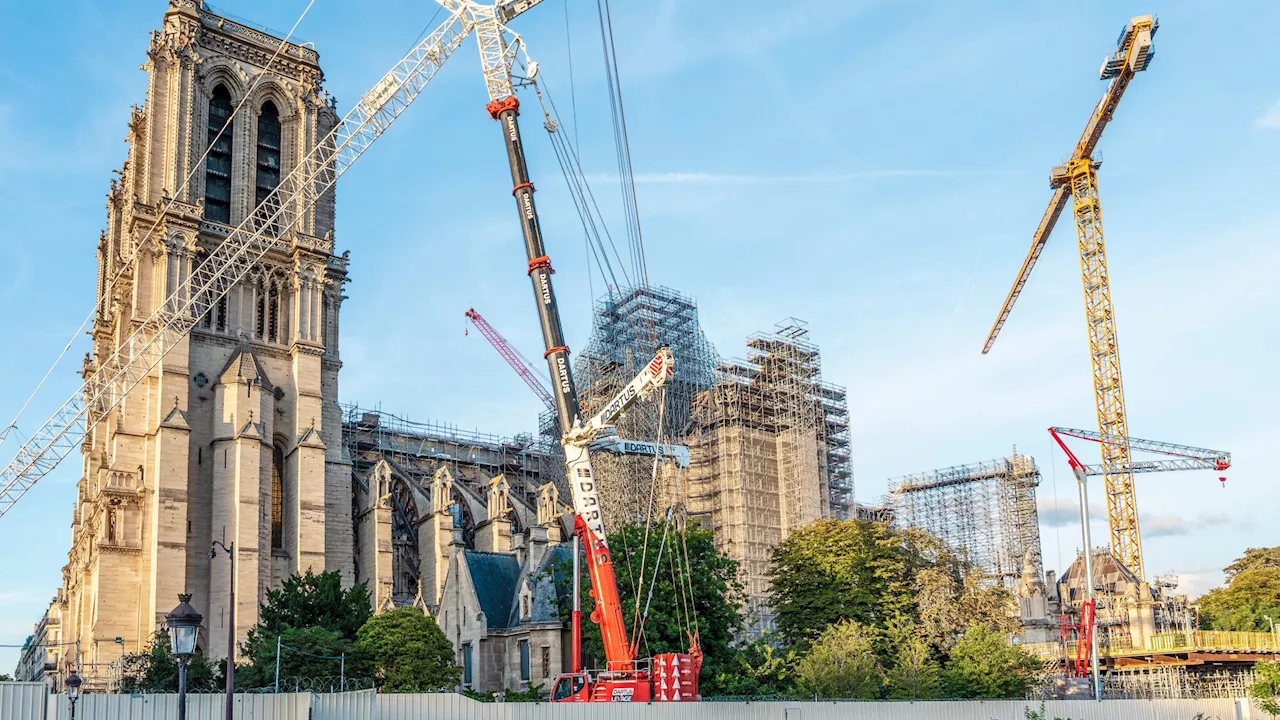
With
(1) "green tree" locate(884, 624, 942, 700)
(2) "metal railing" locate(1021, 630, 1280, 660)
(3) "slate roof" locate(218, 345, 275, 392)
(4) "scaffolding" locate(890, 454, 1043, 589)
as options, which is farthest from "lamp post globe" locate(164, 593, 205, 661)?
(4) "scaffolding" locate(890, 454, 1043, 589)

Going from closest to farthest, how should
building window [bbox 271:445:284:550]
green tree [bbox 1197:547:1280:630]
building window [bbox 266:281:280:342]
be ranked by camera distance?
building window [bbox 271:445:284:550], building window [bbox 266:281:280:342], green tree [bbox 1197:547:1280:630]

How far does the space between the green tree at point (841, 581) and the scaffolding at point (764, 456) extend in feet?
58.1

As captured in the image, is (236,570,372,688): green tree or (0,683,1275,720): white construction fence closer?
(0,683,1275,720): white construction fence

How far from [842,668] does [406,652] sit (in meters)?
15.8

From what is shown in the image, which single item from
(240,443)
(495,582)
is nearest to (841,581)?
(495,582)

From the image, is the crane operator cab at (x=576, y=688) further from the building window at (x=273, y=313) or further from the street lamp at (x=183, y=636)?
the building window at (x=273, y=313)

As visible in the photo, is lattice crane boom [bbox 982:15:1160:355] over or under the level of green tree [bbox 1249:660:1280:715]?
over

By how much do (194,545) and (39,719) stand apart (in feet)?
110

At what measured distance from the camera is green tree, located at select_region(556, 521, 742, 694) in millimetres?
41094

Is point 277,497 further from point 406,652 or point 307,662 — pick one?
point 307,662

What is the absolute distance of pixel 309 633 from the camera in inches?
1497

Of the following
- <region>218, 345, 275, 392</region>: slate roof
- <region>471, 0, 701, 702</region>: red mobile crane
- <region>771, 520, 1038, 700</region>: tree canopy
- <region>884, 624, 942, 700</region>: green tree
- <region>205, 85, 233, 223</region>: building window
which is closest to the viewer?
<region>471, 0, 701, 702</region>: red mobile crane

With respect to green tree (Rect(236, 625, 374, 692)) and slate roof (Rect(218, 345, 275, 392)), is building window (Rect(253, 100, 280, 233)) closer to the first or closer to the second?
slate roof (Rect(218, 345, 275, 392))

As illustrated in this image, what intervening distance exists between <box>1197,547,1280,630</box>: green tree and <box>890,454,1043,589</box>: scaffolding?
22748 mm
